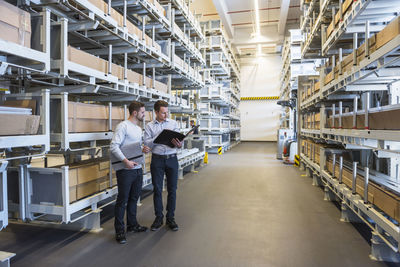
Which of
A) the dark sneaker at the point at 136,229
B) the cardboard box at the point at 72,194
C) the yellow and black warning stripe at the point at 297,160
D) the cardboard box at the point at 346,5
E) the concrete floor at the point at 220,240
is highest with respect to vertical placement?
the cardboard box at the point at 346,5

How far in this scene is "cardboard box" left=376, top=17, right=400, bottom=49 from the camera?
96.8 inches

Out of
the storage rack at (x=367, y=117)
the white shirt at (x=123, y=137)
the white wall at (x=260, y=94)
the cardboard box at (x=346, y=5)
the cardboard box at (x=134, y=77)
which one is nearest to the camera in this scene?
the storage rack at (x=367, y=117)

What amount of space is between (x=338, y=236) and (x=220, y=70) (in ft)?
38.7

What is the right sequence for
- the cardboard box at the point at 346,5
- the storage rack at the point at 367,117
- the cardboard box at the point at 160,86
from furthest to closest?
the cardboard box at the point at 160,86, the cardboard box at the point at 346,5, the storage rack at the point at 367,117

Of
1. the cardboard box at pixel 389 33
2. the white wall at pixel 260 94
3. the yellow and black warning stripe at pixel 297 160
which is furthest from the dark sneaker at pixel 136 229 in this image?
the white wall at pixel 260 94

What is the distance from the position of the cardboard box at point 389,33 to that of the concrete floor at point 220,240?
232 cm

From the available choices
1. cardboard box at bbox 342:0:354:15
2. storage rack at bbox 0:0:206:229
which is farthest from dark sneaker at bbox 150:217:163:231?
cardboard box at bbox 342:0:354:15

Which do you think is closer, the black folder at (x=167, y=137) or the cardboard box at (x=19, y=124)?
the cardboard box at (x=19, y=124)

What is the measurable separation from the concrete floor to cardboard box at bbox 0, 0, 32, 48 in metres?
2.24

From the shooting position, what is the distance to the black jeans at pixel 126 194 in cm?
326

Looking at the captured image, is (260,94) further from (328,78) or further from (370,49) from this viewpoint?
(370,49)

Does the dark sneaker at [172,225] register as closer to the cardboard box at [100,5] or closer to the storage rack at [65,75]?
the storage rack at [65,75]

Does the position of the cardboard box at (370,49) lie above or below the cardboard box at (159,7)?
below

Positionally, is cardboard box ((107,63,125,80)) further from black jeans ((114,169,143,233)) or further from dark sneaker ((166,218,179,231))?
dark sneaker ((166,218,179,231))
